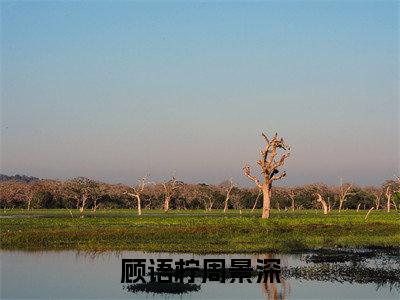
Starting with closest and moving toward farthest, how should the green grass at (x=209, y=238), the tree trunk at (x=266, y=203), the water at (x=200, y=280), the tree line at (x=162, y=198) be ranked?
the water at (x=200, y=280) < the green grass at (x=209, y=238) < the tree trunk at (x=266, y=203) < the tree line at (x=162, y=198)

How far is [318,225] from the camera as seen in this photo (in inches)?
2000

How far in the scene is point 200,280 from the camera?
78.7ft

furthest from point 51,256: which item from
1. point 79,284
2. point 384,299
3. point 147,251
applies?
point 384,299

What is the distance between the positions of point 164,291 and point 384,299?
771 cm

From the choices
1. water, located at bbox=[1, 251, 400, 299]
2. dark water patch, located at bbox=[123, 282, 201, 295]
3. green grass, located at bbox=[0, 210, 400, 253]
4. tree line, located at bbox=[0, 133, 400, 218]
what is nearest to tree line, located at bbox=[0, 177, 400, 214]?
tree line, located at bbox=[0, 133, 400, 218]

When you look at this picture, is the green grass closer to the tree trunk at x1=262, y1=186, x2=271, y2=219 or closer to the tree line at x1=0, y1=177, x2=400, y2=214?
the tree trunk at x1=262, y1=186, x2=271, y2=219

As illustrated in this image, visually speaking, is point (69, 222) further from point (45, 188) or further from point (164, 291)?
point (45, 188)

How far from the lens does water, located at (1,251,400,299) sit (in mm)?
21375

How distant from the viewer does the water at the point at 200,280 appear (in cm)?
2138

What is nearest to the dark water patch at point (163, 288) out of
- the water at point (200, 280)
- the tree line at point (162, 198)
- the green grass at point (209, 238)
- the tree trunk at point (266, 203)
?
the water at point (200, 280)

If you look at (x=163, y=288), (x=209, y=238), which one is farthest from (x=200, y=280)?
(x=209, y=238)

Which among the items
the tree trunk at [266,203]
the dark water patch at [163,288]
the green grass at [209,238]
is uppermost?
the tree trunk at [266,203]

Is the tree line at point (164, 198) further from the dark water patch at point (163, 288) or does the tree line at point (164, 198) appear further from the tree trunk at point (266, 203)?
the dark water patch at point (163, 288)

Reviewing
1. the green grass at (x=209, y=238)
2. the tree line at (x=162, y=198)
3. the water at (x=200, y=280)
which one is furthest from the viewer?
the tree line at (x=162, y=198)
